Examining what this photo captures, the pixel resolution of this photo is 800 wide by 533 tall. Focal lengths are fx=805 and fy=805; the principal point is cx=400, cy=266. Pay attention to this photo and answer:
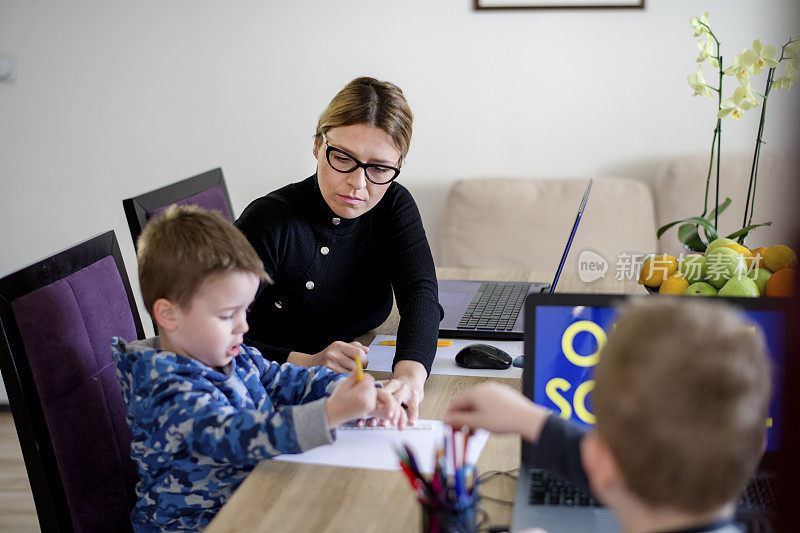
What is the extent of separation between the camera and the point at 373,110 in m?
1.54

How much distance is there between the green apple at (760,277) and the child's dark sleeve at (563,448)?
74cm

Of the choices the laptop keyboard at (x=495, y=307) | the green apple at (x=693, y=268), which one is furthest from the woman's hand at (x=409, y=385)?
the green apple at (x=693, y=268)

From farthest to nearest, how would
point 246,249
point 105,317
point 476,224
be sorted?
point 476,224, point 105,317, point 246,249

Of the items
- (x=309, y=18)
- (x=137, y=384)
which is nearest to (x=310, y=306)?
(x=137, y=384)

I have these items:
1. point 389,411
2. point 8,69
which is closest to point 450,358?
point 389,411

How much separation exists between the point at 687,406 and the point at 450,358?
981mm

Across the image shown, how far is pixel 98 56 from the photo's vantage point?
9.71ft

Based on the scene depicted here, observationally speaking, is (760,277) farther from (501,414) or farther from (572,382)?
(501,414)

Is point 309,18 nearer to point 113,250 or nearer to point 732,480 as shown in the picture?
point 113,250

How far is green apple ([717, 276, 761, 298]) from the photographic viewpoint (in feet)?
4.67

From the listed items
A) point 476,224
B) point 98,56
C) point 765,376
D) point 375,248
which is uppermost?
point 98,56

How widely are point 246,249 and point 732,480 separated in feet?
2.59

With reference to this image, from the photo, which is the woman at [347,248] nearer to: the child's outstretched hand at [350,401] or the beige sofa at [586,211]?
the child's outstretched hand at [350,401]

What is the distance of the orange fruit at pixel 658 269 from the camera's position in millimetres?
1604
